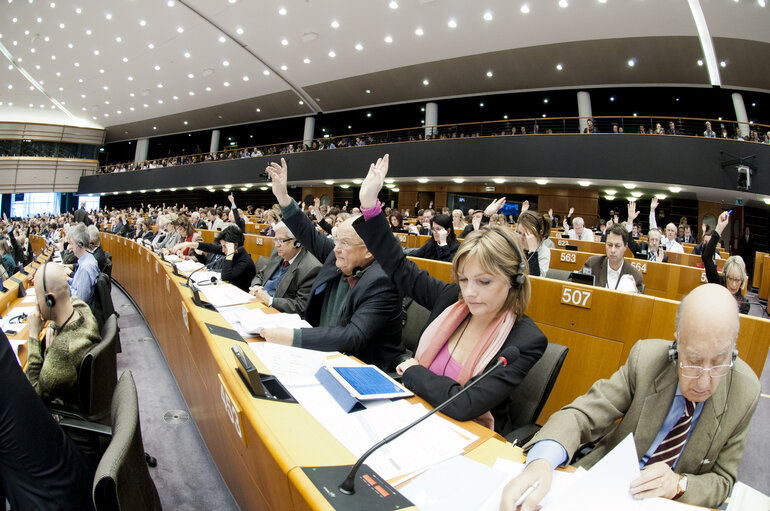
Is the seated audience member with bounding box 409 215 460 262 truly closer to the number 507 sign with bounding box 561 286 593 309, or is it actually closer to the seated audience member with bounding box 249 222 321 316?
the number 507 sign with bounding box 561 286 593 309

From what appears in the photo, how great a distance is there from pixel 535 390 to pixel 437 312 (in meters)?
0.49

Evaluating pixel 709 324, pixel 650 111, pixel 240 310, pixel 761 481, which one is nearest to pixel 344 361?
pixel 240 310

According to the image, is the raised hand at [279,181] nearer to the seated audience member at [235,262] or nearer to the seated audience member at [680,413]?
the seated audience member at [235,262]

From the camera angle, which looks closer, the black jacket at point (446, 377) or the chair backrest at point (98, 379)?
the black jacket at point (446, 377)

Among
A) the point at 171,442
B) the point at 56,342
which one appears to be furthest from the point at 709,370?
the point at 171,442

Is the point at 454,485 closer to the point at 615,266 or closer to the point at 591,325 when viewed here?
the point at 591,325

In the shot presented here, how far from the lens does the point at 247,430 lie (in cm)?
103

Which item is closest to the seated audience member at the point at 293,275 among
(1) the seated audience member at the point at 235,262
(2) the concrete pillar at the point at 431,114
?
(1) the seated audience member at the point at 235,262

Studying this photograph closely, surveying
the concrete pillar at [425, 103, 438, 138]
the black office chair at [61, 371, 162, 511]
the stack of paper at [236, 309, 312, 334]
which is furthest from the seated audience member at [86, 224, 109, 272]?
the concrete pillar at [425, 103, 438, 138]

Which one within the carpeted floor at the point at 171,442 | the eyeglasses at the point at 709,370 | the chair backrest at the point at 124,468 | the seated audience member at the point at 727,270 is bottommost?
the carpeted floor at the point at 171,442

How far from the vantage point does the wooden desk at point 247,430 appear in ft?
2.66

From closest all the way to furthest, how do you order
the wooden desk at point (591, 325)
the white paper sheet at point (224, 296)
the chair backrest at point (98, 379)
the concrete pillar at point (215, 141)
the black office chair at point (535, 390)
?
1. the black office chair at point (535, 390)
2. the chair backrest at point (98, 379)
3. the white paper sheet at point (224, 296)
4. the wooden desk at point (591, 325)
5. the concrete pillar at point (215, 141)

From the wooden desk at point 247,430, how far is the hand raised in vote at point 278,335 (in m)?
0.13

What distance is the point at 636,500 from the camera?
83 cm
